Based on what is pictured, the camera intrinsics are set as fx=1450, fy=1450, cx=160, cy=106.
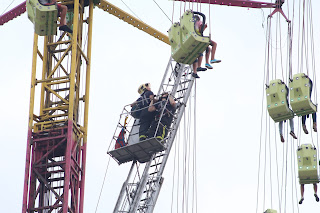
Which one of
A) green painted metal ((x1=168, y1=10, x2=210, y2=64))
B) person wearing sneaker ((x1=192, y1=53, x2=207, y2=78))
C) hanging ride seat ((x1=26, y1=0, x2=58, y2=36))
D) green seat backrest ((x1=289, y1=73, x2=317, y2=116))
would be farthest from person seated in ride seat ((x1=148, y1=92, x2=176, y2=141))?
green seat backrest ((x1=289, y1=73, x2=317, y2=116))

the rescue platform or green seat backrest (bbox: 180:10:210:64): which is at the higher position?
green seat backrest (bbox: 180:10:210:64)

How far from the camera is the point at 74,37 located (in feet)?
218

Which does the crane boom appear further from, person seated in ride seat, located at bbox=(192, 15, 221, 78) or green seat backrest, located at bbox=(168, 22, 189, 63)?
green seat backrest, located at bbox=(168, 22, 189, 63)

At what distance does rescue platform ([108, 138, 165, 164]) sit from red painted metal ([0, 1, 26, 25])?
896 cm

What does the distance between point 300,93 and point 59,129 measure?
491 inches

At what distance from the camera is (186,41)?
5522cm

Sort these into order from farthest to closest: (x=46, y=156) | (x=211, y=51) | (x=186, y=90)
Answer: (x=186, y=90) < (x=46, y=156) < (x=211, y=51)

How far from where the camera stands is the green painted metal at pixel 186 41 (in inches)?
2163

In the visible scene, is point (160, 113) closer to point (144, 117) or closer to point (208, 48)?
point (144, 117)

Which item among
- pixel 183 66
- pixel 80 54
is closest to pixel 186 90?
pixel 183 66

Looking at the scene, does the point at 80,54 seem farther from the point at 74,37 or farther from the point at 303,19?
the point at 303,19

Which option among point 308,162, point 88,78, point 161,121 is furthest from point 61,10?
point 308,162

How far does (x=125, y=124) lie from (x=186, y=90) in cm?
461

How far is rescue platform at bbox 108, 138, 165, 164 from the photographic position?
214ft
